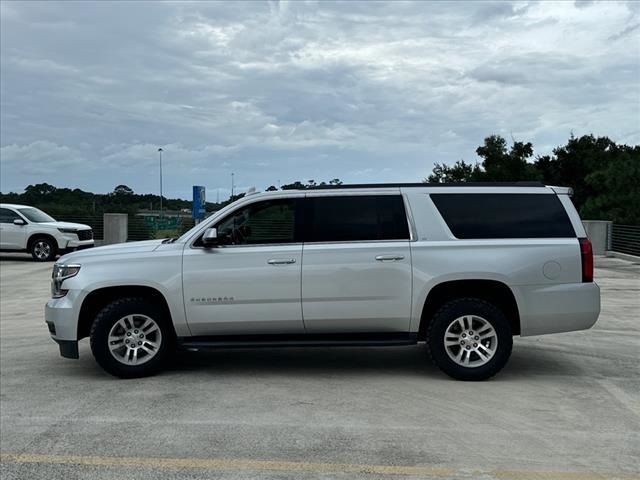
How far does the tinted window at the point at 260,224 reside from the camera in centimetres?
677

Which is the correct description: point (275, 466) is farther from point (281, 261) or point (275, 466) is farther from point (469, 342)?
point (469, 342)

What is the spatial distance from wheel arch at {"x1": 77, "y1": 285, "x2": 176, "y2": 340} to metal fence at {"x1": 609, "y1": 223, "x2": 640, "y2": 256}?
67.0 ft

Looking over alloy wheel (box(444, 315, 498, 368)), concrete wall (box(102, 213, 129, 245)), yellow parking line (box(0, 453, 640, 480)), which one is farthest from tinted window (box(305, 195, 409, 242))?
concrete wall (box(102, 213, 129, 245))

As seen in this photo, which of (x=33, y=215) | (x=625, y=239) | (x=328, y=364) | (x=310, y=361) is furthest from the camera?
(x=625, y=239)

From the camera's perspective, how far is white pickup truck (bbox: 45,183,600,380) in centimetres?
654

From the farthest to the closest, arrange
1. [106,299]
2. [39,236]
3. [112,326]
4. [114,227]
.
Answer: [114,227] < [39,236] < [106,299] < [112,326]

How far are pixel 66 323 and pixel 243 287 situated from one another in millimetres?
1814

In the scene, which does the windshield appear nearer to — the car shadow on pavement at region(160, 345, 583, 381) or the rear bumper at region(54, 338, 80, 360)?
the car shadow on pavement at region(160, 345, 583, 381)

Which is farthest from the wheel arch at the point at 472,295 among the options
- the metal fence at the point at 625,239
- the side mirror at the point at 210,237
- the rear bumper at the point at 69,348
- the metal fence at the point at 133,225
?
the metal fence at the point at 133,225

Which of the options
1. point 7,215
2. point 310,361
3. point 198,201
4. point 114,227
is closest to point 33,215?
point 7,215

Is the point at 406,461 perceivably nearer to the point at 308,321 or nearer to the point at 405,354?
the point at 308,321

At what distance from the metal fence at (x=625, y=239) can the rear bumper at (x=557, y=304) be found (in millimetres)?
18406

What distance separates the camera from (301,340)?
6.67 m

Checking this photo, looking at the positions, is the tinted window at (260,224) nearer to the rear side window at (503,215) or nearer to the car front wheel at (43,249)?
the rear side window at (503,215)
